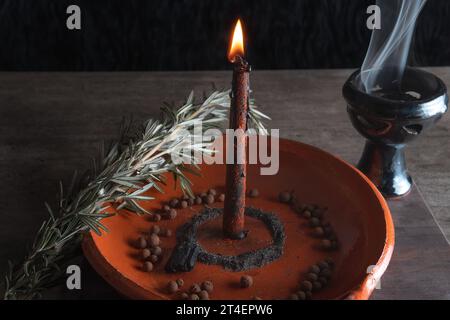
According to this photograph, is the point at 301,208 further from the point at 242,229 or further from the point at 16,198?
the point at 16,198

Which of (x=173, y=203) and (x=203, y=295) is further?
(x=173, y=203)

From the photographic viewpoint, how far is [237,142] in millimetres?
585

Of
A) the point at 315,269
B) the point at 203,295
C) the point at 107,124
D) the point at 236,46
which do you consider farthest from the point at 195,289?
the point at 107,124

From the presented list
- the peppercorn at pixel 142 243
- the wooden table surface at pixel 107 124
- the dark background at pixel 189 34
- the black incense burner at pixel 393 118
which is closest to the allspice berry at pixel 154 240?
the peppercorn at pixel 142 243

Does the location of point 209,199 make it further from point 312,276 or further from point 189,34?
point 189,34

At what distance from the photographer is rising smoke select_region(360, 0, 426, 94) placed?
789 millimetres

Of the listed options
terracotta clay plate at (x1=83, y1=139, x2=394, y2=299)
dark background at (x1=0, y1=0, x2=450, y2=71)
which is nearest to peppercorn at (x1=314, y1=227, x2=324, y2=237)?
terracotta clay plate at (x1=83, y1=139, x2=394, y2=299)

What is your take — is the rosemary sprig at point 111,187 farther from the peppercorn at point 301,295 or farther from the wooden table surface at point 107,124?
the peppercorn at point 301,295

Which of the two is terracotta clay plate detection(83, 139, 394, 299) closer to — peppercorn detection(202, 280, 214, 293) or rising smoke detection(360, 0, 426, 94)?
peppercorn detection(202, 280, 214, 293)

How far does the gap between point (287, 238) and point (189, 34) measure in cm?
79

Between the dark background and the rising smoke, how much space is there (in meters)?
0.46
